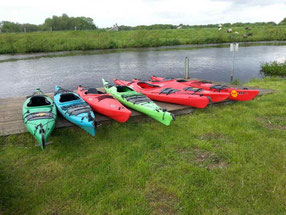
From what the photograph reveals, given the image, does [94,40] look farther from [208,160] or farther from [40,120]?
[208,160]

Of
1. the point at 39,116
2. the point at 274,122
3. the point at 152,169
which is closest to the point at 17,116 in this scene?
the point at 39,116

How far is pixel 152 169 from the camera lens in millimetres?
4383

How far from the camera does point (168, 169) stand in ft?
14.3

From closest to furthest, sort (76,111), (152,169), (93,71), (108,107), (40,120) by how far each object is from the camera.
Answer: (152,169)
(40,120)
(76,111)
(108,107)
(93,71)

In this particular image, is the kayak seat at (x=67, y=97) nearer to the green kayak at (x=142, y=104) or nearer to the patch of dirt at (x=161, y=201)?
the green kayak at (x=142, y=104)

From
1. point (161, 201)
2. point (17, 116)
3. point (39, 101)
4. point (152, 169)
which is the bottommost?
point (161, 201)

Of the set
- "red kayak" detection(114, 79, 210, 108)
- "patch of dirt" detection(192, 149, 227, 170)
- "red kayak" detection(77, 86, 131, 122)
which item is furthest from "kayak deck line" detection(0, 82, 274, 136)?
"patch of dirt" detection(192, 149, 227, 170)

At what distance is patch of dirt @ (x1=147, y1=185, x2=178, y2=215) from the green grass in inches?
0.6

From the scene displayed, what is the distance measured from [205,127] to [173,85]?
308cm

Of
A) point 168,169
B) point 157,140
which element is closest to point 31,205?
point 168,169

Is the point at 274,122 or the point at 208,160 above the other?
the point at 274,122

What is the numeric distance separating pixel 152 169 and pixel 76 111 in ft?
8.84

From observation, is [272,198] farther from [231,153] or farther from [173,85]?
[173,85]

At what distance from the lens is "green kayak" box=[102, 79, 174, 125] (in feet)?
18.7
